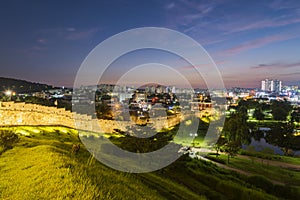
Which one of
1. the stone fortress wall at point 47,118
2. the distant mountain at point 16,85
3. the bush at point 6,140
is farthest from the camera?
the distant mountain at point 16,85

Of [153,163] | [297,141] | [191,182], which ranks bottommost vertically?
[297,141]

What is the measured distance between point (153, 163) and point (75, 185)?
1011cm

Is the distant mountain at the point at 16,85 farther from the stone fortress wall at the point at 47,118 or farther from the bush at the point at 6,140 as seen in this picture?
the bush at the point at 6,140

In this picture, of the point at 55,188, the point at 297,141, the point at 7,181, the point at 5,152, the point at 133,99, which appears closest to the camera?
the point at 55,188

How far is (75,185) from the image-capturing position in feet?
17.5

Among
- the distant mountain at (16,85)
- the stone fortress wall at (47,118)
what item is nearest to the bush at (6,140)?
the stone fortress wall at (47,118)

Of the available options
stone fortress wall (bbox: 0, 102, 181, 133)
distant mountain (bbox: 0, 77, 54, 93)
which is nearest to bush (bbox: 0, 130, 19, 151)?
stone fortress wall (bbox: 0, 102, 181, 133)

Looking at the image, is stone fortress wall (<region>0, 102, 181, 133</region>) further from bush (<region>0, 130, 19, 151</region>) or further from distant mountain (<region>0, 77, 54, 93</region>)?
distant mountain (<region>0, 77, 54, 93</region>)

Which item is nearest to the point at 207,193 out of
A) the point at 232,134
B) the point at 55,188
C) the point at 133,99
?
the point at 55,188

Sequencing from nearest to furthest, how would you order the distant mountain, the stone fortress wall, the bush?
the bush, the stone fortress wall, the distant mountain

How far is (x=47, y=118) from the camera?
98.9 ft

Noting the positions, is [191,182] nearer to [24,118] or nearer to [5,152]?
[5,152]

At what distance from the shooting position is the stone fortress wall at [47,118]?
2617 cm

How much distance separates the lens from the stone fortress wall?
2617 centimetres
